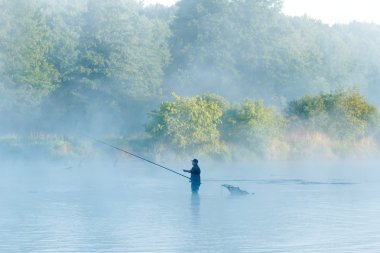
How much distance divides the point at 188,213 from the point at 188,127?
77.6ft

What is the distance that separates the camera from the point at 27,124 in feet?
221

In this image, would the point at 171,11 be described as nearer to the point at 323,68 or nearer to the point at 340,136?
the point at 323,68

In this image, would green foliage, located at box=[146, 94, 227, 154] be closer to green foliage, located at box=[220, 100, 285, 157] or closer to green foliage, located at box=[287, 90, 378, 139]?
green foliage, located at box=[220, 100, 285, 157]

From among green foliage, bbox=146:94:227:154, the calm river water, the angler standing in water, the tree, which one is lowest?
the calm river water

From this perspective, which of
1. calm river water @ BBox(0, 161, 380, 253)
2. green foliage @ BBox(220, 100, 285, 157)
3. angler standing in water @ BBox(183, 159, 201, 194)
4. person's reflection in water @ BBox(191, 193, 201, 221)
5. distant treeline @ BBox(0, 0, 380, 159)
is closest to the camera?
calm river water @ BBox(0, 161, 380, 253)

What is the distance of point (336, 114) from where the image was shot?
51.1 metres

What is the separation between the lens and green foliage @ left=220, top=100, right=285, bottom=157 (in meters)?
47.0

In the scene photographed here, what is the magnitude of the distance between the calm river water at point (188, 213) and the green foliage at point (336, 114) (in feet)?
38.7

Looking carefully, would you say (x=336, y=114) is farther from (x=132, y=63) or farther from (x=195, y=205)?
(x=195, y=205)

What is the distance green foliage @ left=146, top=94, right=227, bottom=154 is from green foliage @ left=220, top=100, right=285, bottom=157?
Answer: 960 mm

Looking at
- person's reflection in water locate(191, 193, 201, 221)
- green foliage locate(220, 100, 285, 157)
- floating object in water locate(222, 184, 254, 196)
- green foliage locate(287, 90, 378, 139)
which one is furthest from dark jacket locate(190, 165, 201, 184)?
green foliage locate(287, 90, 378, 139)

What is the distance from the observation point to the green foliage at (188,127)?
151ft

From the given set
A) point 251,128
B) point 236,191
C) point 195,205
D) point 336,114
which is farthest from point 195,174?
point 336,114

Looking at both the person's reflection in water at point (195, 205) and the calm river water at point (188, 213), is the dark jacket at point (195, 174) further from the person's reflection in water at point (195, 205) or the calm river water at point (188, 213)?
the calm river water at point (188, 213)
